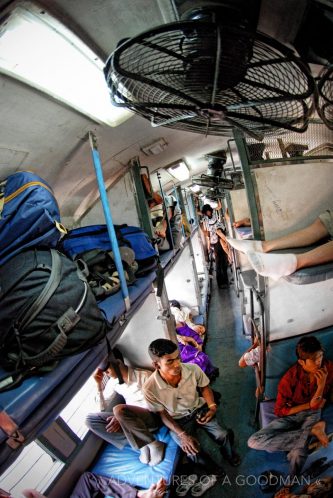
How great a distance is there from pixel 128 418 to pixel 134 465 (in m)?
0.84

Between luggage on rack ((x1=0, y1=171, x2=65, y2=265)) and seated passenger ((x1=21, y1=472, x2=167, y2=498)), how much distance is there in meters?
3.34

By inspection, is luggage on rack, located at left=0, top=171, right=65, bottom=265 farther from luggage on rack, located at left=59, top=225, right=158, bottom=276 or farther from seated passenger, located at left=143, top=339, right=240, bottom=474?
seated passenger, located at left=143, top=339, right=240, bottom=474

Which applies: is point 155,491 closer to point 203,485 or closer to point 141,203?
point 203,485

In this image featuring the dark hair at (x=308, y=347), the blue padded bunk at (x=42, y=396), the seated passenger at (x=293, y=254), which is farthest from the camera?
the dark hair at (x=308, y=347)

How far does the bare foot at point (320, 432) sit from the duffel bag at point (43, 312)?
3.22 meters

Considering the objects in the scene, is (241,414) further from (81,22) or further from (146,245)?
(81,22)

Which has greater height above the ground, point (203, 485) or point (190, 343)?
point (190, 343)

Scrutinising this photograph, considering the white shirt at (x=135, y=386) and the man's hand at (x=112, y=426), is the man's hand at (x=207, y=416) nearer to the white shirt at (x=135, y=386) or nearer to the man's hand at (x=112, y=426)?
the white shirt at (x=135, y=386)

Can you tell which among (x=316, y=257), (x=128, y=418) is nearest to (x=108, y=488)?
(x=128, y=418)

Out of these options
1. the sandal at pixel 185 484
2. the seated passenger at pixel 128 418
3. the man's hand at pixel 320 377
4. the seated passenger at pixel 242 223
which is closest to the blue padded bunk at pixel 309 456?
the man's hand at pixel 320 377

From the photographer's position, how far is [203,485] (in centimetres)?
329

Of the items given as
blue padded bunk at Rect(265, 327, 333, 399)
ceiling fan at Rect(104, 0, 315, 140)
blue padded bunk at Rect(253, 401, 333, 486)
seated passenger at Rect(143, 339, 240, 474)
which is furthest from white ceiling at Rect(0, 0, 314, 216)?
blue padded bunk at Rect(253, 401, 333, 486)

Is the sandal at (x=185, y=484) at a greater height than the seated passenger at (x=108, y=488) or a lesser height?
lesser

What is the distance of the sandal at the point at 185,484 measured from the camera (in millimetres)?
3325
